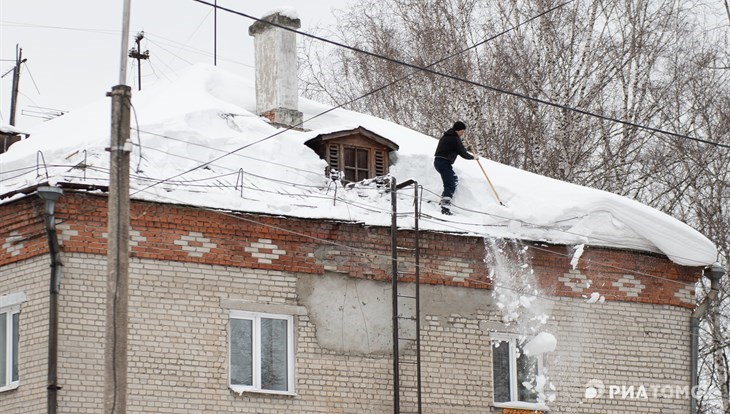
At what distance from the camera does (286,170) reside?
62.1ft

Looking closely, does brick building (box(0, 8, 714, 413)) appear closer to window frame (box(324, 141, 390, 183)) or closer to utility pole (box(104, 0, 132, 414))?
window frame (box(324, 141, 390, 183))

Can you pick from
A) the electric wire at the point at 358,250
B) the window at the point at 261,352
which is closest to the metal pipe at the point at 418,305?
the electric wire at the point at 358,250

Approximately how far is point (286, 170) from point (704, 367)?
14492 millimetres

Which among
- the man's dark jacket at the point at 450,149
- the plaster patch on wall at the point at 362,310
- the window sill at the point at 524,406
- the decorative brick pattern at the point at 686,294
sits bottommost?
the window sill at the point at 524,406

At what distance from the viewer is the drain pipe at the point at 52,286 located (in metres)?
16.2

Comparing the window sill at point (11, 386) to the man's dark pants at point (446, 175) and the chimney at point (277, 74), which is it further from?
the man's dark pants at point (446, 175)

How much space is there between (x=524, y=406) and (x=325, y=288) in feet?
10.8

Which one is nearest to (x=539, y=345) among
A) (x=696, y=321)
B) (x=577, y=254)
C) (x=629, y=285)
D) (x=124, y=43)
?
(x=577, y=254)

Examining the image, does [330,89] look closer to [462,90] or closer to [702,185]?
[462,90]

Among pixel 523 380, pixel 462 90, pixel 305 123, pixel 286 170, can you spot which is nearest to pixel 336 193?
pixel 286 170

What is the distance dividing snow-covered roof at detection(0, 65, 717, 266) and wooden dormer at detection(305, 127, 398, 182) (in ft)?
0.51

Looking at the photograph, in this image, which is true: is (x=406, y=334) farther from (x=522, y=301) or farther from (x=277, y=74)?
(x=277, y=74)

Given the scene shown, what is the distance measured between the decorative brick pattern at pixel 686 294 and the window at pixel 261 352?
19.9 feet

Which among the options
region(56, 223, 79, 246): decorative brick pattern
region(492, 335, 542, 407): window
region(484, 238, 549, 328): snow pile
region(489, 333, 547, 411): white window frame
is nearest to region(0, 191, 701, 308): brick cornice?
region(56, 223, 79, 246): decorative brick pattern
